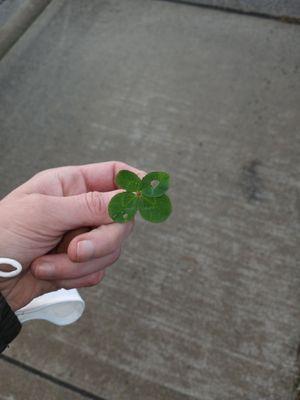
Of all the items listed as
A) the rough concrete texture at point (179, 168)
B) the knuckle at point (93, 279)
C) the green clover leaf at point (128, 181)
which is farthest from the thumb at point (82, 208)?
the rough concrete texture at point (179, 168)

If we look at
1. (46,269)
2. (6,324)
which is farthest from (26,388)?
(46,269)

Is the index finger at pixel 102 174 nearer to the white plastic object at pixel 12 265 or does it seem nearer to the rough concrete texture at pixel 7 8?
the white plastic object at pixel 12 265

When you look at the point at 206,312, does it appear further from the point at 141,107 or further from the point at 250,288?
the point at 141,107

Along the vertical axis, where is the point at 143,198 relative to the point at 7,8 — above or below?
above

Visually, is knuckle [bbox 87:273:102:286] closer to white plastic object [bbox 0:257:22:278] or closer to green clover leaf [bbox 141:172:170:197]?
white plastic object [bbox 0:257:22:278]

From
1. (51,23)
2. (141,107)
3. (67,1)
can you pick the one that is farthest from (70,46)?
(141,107)

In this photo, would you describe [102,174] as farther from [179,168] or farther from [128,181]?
[179,168]
